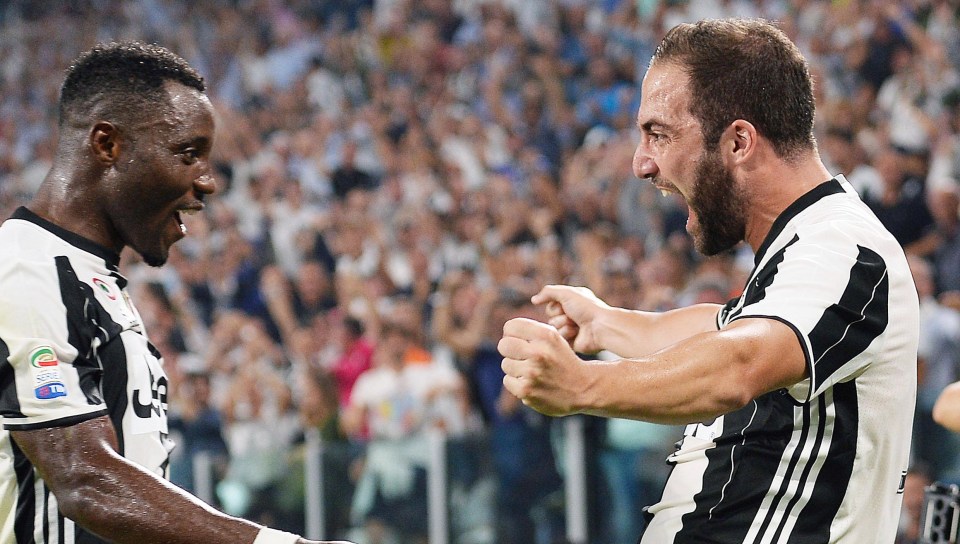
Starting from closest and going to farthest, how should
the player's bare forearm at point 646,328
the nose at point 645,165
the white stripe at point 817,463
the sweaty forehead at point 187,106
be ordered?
1. the white stripe at point 817,463
2. the nose at point 645,165
3. the sweaty forehead at point 187,106
4. the player's bare forearm at point 646,328

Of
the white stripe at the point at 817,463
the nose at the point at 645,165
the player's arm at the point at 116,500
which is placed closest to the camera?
the player's arm at the point at 116,500


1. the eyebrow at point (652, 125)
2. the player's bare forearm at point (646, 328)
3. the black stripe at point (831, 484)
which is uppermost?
the eyebrow at point (652, 125)

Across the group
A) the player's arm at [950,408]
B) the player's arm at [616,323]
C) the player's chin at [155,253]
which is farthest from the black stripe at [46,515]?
the player's arm at [950,408]

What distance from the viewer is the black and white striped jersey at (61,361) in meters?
2.44

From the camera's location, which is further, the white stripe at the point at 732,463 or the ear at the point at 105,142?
the ear at the point at 105,142

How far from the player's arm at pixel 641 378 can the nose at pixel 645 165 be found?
613 mm

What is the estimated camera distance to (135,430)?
8.94 feet

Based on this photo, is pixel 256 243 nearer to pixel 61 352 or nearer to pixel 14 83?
pixel 14 83

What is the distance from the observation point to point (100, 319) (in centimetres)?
266

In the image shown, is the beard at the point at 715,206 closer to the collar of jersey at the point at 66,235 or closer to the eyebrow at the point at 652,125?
the eyebrow at the point at 652,125

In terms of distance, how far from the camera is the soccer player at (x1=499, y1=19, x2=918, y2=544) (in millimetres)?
2234

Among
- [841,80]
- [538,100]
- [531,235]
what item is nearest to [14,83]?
[538,100]

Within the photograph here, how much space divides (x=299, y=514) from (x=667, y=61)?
5157 mm

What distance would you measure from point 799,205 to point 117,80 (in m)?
1.60
